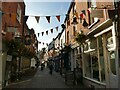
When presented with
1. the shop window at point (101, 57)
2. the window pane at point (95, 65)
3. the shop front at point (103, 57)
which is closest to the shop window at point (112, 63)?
the shop front at point (103, 57)

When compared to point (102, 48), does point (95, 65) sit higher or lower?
lower

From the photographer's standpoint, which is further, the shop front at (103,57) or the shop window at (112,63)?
the shop window at (112,63)

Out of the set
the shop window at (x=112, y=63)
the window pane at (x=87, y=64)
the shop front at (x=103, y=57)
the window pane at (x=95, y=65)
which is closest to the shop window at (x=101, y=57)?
the shop front at (x=103, y=57)

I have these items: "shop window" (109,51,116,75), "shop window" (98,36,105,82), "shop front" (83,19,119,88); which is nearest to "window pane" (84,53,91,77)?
"shop front" (83,19,119,88)

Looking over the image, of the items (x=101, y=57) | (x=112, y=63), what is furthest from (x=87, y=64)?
(x=112, y=63)

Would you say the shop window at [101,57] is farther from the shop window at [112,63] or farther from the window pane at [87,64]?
the window pane at [87,64]

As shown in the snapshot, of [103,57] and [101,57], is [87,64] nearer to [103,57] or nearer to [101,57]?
[101,57]

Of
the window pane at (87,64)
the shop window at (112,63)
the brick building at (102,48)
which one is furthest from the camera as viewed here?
the window pane at (87,64)

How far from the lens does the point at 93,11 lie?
887 centimetres

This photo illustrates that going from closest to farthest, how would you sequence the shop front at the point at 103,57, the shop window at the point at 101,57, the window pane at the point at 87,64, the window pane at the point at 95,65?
the shop front at the point at 103,57, the shop window at the point at 101,57, the window pane at the point at 95,65, the window pane at the point at 87,64

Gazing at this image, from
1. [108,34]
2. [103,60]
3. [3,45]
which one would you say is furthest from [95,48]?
[3,45]

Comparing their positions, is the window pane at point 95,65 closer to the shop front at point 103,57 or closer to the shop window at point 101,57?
the shop front at point 103,57

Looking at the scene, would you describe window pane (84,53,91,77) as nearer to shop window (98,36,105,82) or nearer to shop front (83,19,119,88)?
shop front (83,19,119,88)

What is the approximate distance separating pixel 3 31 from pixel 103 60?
7.01 meters
